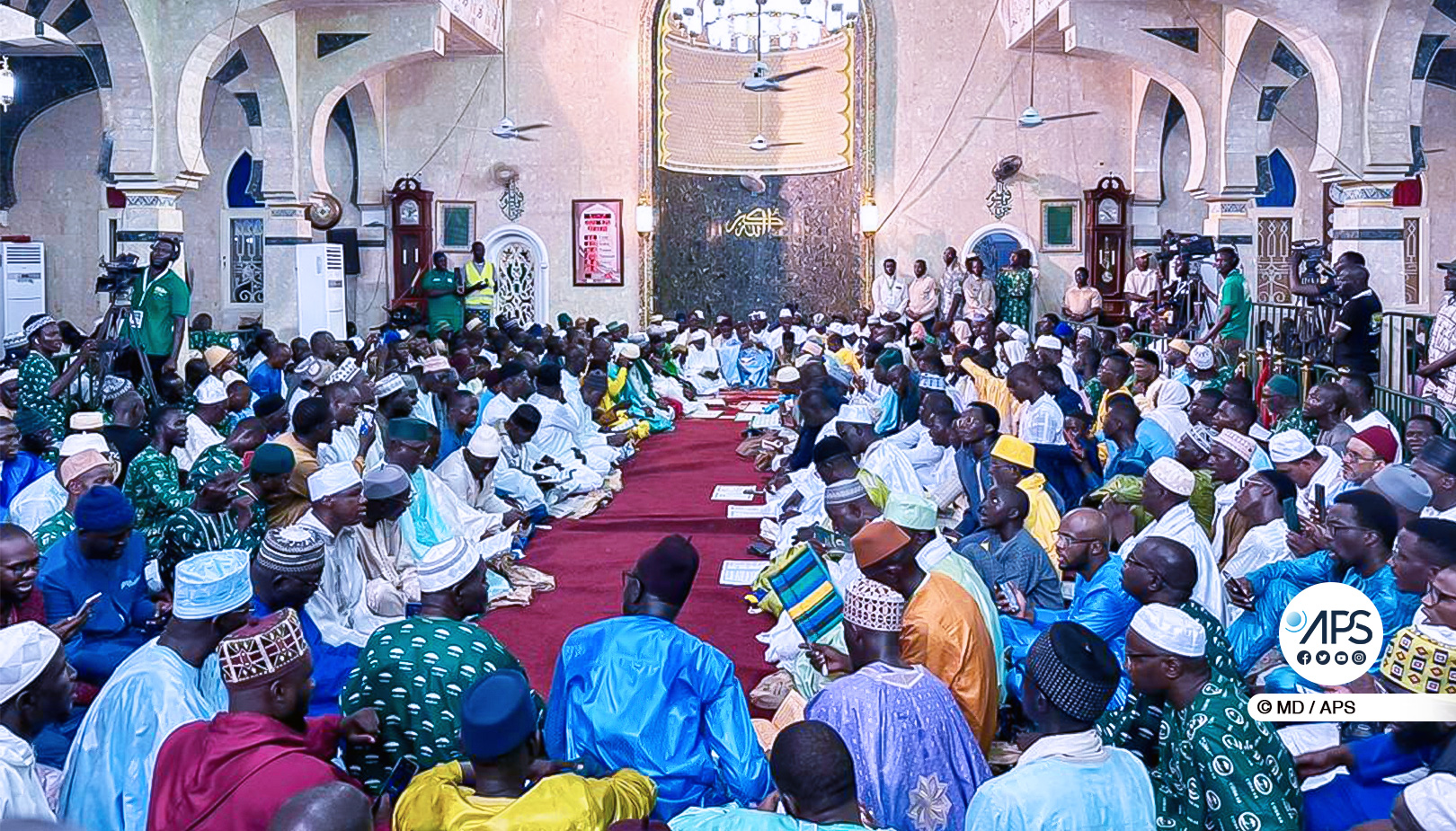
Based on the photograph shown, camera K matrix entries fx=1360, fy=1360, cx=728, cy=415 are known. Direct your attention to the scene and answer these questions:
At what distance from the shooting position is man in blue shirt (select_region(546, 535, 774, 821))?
2941 millimetres

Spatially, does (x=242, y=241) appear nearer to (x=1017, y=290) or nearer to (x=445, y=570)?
(x=1017, y=290)

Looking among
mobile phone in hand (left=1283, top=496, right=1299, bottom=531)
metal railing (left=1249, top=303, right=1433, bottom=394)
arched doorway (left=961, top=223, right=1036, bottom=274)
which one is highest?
arched doorway (left=961, top=223, right=1036, bottom=274)

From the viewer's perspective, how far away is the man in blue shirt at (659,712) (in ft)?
9.65

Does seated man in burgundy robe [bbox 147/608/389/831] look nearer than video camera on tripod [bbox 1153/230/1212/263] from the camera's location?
Yes

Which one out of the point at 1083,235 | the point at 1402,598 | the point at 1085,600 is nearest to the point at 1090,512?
the point at 1085,600

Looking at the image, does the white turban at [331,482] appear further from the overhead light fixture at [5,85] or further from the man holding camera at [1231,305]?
the man holding camera at [1231,305]

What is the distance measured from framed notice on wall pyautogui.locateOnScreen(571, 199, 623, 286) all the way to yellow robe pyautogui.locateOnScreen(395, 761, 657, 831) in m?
12.4

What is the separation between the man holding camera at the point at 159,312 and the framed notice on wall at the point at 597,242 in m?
6.72

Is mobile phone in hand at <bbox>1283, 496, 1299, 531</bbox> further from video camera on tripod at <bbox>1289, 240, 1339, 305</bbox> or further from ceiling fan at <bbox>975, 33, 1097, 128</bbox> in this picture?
ceiling fan at <bbox>975, 33, 1097, 128</bbox>

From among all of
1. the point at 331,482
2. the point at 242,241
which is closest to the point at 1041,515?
the point at 331,482

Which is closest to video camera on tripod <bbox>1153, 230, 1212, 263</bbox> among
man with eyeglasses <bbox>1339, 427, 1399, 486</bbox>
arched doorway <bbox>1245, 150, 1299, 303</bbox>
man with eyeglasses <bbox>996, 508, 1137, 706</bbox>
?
arched doorway <bbox>1245, 150, 1299, 303</bbox>


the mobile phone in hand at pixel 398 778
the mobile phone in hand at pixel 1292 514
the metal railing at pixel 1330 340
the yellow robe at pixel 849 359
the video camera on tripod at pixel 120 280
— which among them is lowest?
the mobile phone in hand at pixel 398 778

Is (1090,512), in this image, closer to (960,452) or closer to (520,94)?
(960,452)

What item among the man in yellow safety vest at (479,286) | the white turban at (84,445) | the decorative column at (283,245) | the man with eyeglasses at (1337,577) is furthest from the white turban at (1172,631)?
the man in yellow safety vest at (479,286)
